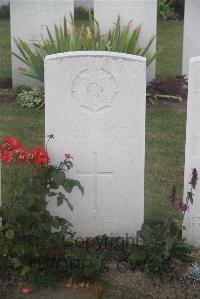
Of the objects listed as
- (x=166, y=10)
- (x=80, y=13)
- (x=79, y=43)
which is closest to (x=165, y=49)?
(x=166, y=10)

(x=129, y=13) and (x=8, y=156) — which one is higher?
(x=129, y=13)

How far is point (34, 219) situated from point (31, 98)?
14.1 ft

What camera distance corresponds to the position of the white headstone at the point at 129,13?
9680mm

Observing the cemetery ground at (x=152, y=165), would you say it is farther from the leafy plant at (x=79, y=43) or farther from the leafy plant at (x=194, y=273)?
the leafy plant at (x=79, y=43)

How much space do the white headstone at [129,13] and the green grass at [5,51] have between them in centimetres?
168

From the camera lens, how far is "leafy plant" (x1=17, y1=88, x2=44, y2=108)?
30.9 ft

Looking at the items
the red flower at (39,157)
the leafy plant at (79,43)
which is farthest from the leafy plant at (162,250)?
the leafy plant at (79,43)

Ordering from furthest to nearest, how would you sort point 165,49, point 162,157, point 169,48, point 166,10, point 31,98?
point 166,10 → point 169,48 → point 165,49 → point 31,98 → point 162,157

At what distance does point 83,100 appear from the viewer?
18.4 feet

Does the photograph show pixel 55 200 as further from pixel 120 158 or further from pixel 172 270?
pixel 172 270

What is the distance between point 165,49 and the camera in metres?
12.9

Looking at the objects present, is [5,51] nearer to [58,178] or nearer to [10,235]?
[58,178]


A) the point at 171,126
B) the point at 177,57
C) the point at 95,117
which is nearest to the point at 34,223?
the point at 95,117

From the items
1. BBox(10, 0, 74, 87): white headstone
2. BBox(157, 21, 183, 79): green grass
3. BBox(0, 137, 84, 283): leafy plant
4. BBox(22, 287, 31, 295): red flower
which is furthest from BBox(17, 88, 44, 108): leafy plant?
BBox(22, 287, 31, 295): red flower
